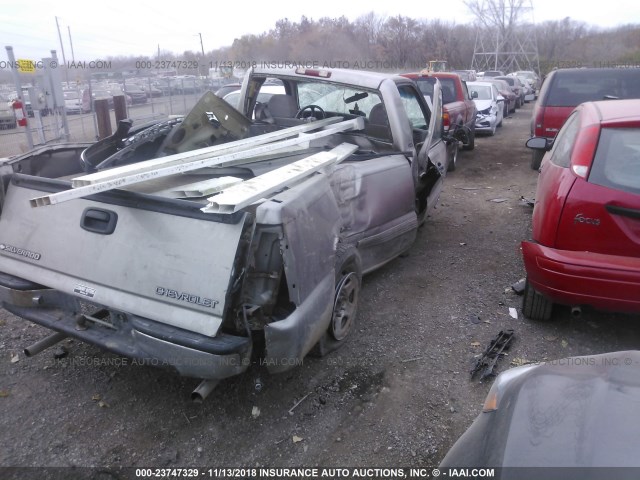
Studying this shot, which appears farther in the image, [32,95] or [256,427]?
[32,95]

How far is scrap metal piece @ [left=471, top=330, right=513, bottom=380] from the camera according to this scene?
3.44 metres

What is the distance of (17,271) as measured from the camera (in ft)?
10.3

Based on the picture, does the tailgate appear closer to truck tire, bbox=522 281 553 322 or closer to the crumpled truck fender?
the crumpled truck fender

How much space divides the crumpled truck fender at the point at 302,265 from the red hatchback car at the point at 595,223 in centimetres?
153

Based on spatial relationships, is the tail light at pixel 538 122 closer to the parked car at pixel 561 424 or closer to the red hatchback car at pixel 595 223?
the red hatchback car at pixel 595 223

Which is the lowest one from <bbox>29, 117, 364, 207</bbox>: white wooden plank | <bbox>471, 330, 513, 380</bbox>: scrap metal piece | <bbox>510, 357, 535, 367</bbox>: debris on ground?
<bbox>510, 357, 535, 367</bbox>: debris on ground

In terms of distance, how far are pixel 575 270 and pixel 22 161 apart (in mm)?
3967

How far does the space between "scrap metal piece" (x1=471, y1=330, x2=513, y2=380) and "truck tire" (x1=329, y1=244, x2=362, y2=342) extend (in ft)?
3.08

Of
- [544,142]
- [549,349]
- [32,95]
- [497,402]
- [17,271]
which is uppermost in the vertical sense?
[32,95]

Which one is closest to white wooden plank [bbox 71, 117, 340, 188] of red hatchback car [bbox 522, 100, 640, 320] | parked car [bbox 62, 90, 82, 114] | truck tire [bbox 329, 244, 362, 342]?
truck tire [bbox 329, 244, 362, 342]

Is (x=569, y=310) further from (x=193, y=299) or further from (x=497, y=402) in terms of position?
(x=193, y=299)

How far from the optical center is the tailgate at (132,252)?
256 cm

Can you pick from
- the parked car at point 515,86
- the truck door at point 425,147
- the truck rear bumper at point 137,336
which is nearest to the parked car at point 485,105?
the truck door at point 425,147

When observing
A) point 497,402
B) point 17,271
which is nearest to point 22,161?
point 17,271
